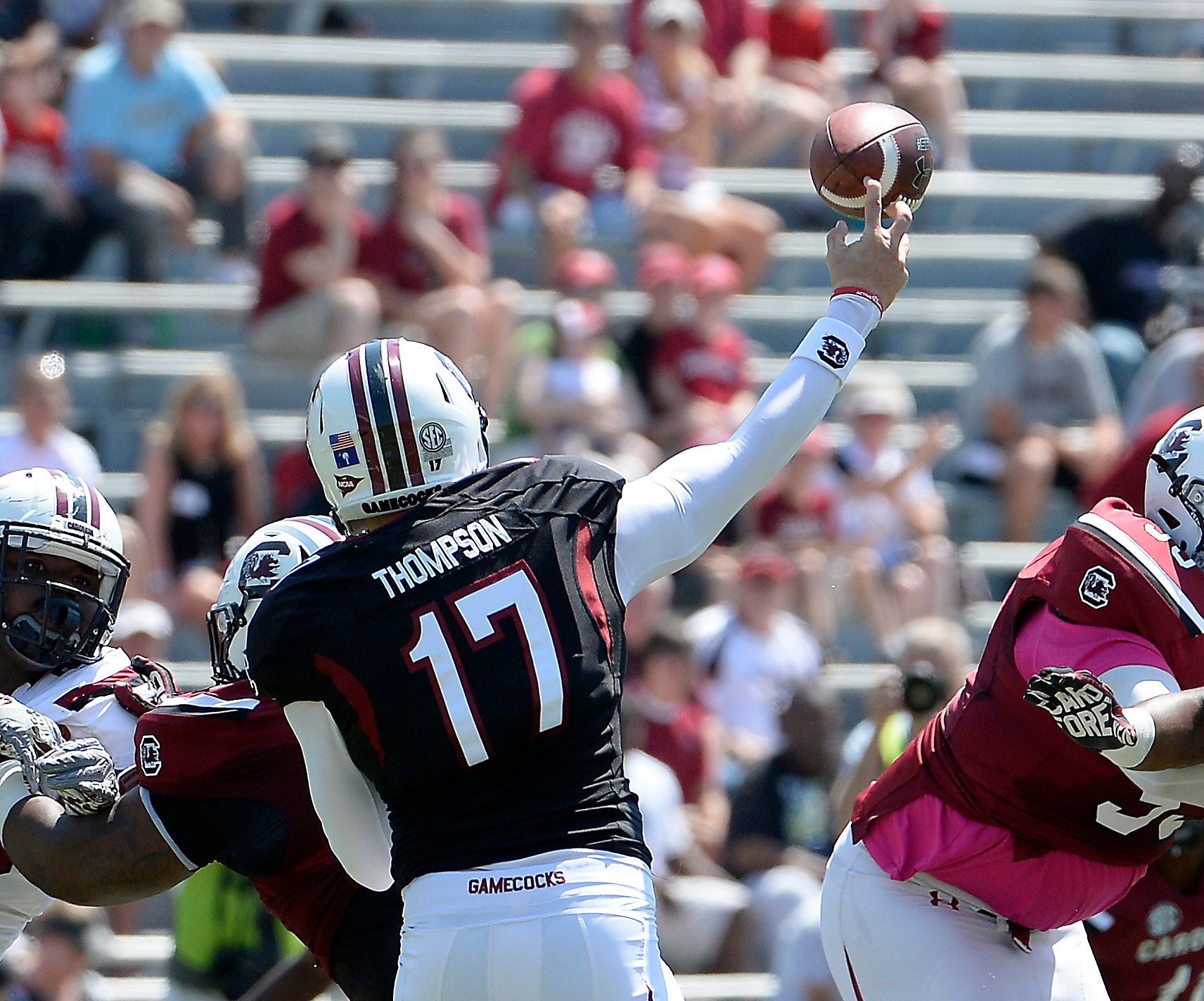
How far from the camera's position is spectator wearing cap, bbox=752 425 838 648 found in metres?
8.25


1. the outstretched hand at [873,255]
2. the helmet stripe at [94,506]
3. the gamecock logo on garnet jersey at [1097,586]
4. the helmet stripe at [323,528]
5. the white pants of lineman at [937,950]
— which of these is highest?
the outstretched hand at [873,255]

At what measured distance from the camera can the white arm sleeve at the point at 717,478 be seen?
10.8 ft

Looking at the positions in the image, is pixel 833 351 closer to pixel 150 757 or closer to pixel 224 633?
pixel 224 633

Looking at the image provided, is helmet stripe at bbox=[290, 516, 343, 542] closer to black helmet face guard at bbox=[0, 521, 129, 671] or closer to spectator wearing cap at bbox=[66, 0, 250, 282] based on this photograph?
black helmet face guard at bbox=[0, 521, 129, 671]

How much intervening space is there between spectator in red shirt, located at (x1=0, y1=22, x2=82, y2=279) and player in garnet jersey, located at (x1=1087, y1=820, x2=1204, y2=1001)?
6464 millimetres

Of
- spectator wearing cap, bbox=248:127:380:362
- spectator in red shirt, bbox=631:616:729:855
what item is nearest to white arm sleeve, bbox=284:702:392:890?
spectator in red shirt, bbox=631:616:729:855

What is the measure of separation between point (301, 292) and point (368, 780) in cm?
591

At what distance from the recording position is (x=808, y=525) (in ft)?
27.5

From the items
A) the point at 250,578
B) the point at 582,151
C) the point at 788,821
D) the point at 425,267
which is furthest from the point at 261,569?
the point at 582,151

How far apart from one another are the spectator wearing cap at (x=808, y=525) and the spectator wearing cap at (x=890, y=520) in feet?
0.38

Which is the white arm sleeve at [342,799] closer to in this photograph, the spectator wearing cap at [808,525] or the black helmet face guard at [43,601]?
the black helmet face guard at [43,601]

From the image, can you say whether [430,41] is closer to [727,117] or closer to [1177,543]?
[727,117]

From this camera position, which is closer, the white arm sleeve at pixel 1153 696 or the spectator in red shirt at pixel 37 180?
the white arm sleeve at pixel 1153 696

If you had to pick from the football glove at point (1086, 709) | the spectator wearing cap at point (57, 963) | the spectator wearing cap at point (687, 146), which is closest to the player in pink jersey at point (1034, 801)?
the football glove at point (1086, 709)
